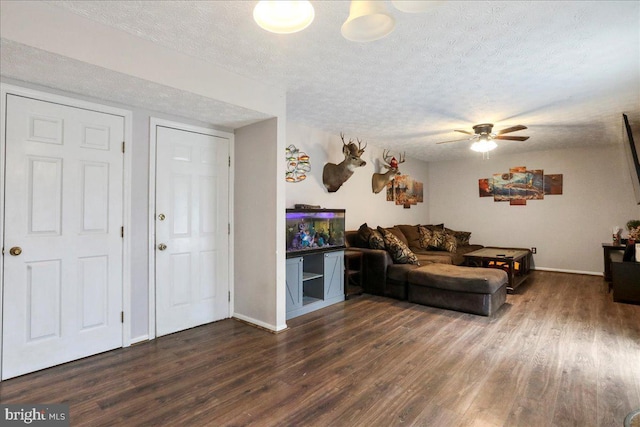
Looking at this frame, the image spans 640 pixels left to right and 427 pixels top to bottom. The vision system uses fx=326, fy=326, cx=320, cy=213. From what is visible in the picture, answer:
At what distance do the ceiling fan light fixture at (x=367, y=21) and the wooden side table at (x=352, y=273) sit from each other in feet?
11.4

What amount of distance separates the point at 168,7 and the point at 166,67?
0.60 metres

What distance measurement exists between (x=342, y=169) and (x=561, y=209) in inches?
186

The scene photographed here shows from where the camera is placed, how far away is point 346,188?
5.58 metres

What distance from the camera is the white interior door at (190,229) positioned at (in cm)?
327

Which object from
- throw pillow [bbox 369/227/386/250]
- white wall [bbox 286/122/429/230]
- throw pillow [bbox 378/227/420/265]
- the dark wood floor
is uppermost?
white wall [bbox 286/122/429/230]

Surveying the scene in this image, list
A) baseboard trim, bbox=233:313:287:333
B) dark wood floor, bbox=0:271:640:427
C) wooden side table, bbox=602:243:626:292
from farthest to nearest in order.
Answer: wooden side table, bbox=602:243:626:292
baseboard trim, bbox=233:313:287:333
dark wood floor, bbox=0:271:640:427

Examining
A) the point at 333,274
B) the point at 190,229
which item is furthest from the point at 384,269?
the point at 190,229

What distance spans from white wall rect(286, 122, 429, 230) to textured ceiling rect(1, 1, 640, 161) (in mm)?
588

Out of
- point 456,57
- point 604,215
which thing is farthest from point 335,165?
point 604,215

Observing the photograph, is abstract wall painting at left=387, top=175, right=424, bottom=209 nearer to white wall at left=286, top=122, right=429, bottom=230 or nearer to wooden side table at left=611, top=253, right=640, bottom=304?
white wall at left=286, top=122, right=429, bottom=230

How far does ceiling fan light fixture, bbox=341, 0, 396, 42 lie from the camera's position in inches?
54.9

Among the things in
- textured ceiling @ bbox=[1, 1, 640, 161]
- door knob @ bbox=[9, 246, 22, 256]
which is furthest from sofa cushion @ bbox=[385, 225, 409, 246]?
door knob @ bbox=[9, 246, 22, 256]

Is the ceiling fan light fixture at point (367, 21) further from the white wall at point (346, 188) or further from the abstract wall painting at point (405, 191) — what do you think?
the abstract wall painting at point (405, 191)

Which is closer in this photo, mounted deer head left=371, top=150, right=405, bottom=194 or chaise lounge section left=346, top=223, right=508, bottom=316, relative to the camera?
chaise lounge section left=346, top=223, right=508, bottom=316
